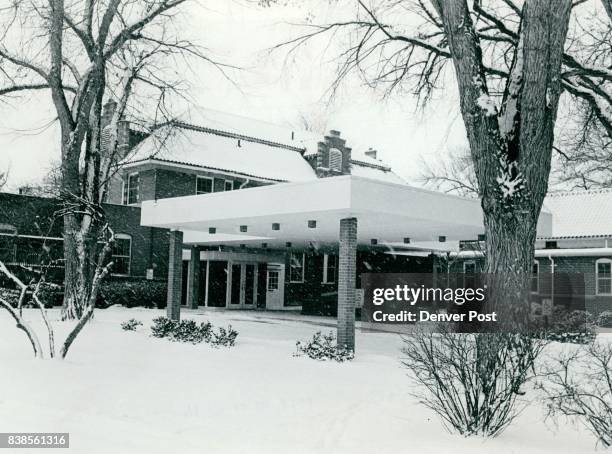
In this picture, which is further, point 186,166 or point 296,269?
point 296,269

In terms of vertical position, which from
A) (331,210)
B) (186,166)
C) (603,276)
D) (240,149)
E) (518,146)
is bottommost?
(603,276)

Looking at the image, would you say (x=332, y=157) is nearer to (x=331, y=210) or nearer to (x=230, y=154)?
(x=230, y=154)

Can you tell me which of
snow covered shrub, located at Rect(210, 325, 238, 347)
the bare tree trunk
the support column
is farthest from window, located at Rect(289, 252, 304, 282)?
the bare tree trunk

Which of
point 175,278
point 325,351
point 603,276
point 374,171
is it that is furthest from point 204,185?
point 325,351

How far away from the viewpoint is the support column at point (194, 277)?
96.2ft

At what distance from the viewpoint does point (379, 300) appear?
27250 millimetres

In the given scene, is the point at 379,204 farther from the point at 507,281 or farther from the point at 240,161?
the point at 240,161

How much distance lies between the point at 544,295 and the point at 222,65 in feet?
60.4

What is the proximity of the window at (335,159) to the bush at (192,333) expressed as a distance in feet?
78.1

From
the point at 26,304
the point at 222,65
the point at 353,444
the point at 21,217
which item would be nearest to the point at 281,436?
the point at 353,444

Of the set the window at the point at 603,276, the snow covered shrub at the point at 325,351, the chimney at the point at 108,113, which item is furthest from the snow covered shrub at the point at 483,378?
the chimney at the point at 108,113

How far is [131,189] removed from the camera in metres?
33.8

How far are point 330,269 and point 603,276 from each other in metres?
11.7

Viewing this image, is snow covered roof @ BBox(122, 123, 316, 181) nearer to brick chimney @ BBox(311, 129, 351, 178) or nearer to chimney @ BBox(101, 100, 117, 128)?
brick chimney @ BBox(311, 129, 351, 178)
